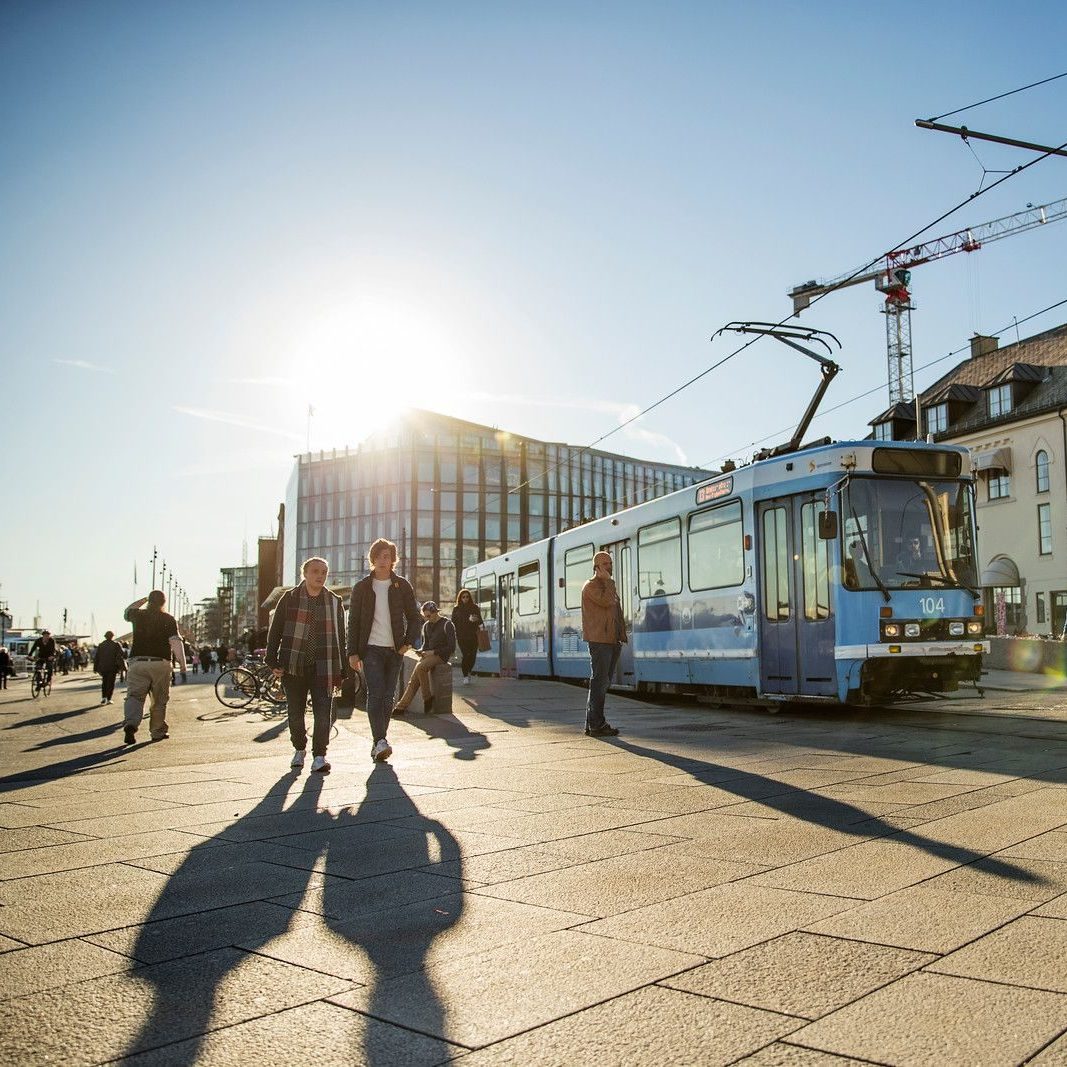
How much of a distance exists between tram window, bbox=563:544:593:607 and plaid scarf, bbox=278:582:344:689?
1102 centimetres

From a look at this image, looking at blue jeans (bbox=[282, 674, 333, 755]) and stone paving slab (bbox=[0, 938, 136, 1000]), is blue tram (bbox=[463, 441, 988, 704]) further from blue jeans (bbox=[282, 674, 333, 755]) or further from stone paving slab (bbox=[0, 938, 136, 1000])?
stone paving slab (bbox=[0, 938, 136, 1000])

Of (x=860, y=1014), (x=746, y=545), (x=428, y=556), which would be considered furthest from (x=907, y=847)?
(x=428, y=556)

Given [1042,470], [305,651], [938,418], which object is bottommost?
[305,651]

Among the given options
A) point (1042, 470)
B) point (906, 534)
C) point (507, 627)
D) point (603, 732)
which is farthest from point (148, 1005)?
point (1042, 470)

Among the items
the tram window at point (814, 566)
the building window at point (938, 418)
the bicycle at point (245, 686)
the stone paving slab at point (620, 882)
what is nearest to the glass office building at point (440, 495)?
the building window at point (938, 418)

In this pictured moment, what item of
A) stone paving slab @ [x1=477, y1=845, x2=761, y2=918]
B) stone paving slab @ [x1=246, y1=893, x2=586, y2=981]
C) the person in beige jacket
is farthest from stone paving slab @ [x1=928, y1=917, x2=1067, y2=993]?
the person in beige jacket

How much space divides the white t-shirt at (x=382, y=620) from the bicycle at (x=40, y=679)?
19.8 metres

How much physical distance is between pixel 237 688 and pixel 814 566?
10.9 meters

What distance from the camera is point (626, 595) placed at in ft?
59.7

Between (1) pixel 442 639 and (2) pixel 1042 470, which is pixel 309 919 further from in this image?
(2) pixel 1042 470

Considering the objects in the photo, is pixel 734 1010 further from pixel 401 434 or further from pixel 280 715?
pixel 401 434

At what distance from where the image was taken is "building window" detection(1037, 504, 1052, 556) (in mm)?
40938

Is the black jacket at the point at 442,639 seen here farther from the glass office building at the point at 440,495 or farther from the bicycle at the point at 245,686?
the glass office building at the point at 440,495

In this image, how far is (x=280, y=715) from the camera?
17.1m
